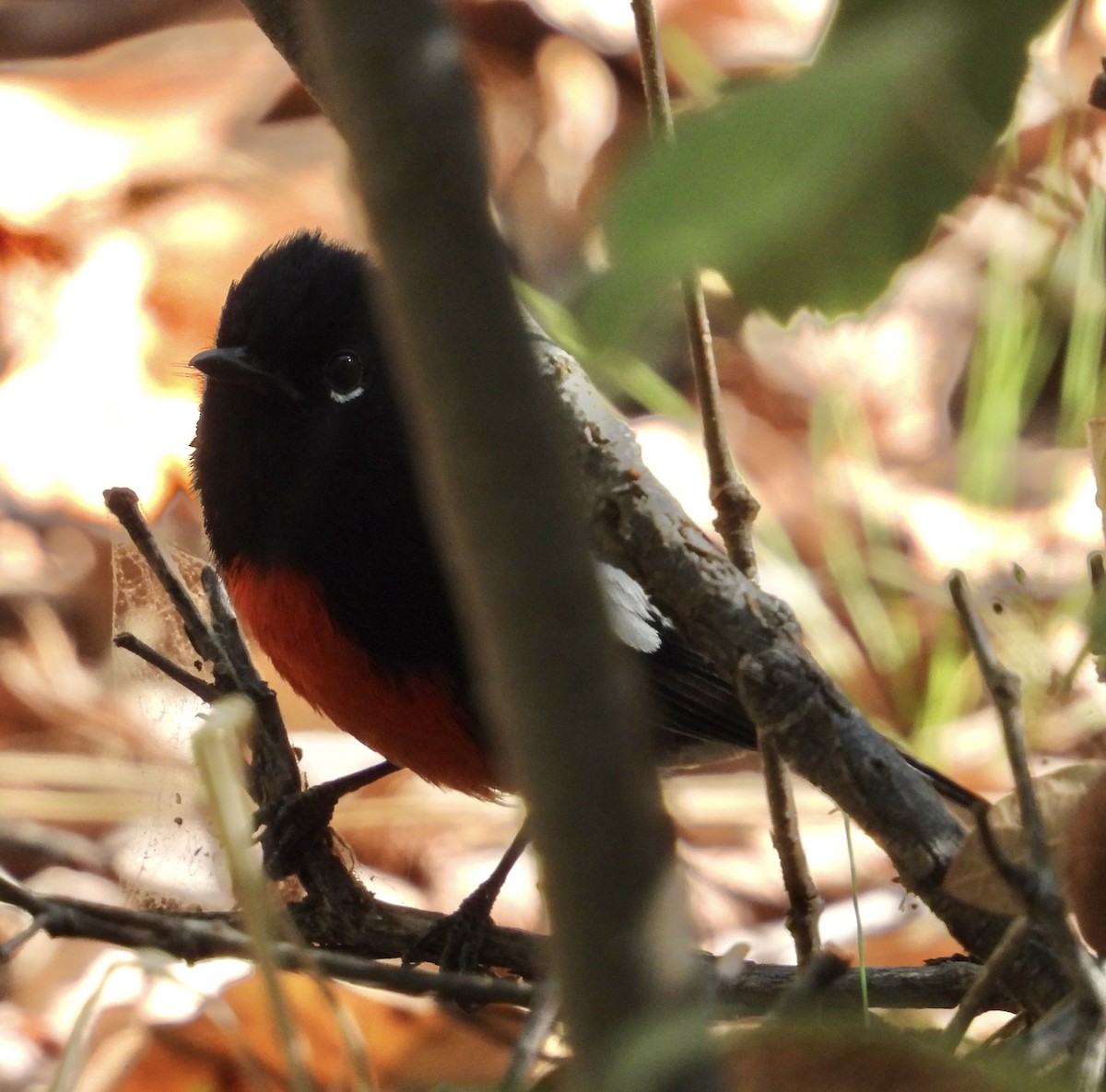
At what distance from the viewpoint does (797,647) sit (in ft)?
3.39

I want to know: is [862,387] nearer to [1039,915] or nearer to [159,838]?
[159,838]

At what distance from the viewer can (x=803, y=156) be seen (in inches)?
9.3

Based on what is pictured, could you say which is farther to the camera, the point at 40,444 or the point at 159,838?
the point at 40,444

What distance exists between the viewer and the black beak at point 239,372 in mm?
1550

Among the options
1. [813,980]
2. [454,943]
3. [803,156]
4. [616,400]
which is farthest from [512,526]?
[616,400]

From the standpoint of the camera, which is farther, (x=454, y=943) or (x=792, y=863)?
(x=454, y=943)

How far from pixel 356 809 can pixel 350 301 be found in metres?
1.02

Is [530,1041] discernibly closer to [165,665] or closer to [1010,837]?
[1010,837]

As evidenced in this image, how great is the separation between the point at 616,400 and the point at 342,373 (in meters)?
0.59

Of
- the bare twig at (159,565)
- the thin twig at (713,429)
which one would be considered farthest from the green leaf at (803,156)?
the bare twig at (159,565)

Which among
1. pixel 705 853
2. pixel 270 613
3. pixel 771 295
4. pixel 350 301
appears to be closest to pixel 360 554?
pixel 270 613

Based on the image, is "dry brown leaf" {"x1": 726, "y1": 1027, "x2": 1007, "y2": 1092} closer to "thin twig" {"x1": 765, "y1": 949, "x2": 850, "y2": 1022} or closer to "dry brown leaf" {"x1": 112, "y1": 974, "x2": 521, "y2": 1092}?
"thin twig" {"x1": 765, "y1": 949, "x2": 850, "y2": 1022}

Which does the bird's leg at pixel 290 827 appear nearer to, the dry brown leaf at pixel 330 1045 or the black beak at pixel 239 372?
the dry brown leaf at pixel 330 1045

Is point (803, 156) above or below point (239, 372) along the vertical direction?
below
